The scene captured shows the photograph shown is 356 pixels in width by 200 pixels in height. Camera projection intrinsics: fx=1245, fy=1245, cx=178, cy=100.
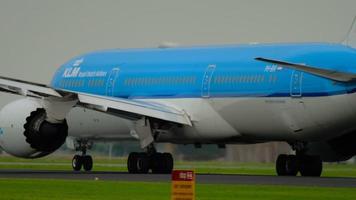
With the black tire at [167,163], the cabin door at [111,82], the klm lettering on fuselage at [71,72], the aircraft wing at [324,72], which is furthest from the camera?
the klm lettering on fuselage at [71,72]

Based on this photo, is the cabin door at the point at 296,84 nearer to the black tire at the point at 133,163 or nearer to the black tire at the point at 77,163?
the black tire at the point at 133,163

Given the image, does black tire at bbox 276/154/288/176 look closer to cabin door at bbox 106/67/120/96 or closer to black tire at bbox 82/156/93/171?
cabin door at bbox 106/67/120/96

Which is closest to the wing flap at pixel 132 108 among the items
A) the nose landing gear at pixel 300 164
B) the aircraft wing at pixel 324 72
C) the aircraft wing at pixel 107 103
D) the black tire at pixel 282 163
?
the aircraft wing at pixel 107 103

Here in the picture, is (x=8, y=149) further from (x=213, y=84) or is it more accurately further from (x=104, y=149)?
(x=104, y=149)

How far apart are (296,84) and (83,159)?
1168cm

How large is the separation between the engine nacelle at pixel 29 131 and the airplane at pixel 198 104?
4cm

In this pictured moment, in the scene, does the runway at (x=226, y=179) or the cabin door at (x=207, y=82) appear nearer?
the runway at (x=226, y=179)

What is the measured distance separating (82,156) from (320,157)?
405 inches

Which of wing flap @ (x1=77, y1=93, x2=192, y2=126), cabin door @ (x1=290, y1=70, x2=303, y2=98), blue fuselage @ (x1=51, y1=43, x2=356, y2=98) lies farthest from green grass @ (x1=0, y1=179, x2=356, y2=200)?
blue fuselage @ (x1=51, y1=43, x2=356, y2=98)

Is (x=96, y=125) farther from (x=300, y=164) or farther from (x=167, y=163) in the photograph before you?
(x=300, y=164)

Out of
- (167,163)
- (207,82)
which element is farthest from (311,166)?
(167,163)

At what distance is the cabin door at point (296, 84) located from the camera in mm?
41062

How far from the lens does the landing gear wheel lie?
43.7 meters

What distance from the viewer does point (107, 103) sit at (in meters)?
43.0
